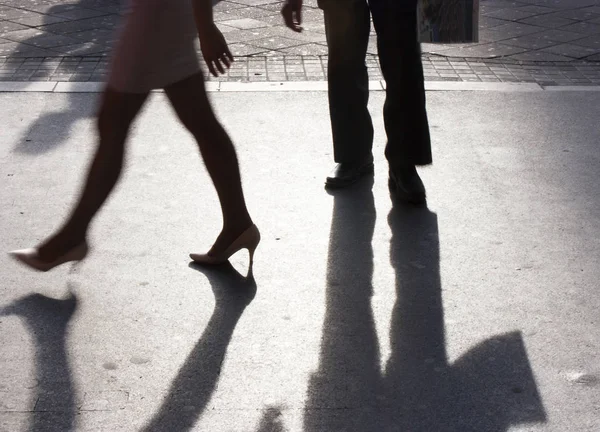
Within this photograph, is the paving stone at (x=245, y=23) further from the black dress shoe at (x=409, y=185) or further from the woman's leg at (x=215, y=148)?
the woman's leg at (x=215, y=148)

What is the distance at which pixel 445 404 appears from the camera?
10.2 ft

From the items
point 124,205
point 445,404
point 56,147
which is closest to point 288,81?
point 56,147

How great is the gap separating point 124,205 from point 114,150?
3.16 feet

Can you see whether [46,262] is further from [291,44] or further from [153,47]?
[291,44]

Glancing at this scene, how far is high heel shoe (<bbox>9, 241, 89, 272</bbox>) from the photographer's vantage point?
3.87 metres

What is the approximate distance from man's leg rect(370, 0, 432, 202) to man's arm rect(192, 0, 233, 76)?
956mm

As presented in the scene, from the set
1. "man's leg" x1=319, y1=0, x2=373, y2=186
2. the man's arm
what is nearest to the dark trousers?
"man's leg" x1=319, y1=0, x2=373, y2=186

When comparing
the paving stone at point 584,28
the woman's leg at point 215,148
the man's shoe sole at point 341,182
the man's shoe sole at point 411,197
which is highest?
the woman's leg at point 215,148

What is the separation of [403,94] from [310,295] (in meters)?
1.25

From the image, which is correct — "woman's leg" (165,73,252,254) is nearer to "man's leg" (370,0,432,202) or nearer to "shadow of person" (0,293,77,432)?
"shadow of person" (0,293,77,432)

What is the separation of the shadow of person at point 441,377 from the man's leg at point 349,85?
109 centimetres

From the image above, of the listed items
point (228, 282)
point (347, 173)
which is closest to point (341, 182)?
point (347, 173)

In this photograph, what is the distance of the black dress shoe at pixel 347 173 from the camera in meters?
4.91

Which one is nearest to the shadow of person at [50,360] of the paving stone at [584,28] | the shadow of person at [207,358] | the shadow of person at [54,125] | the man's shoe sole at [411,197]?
→ the shadow of person at [207,358]
